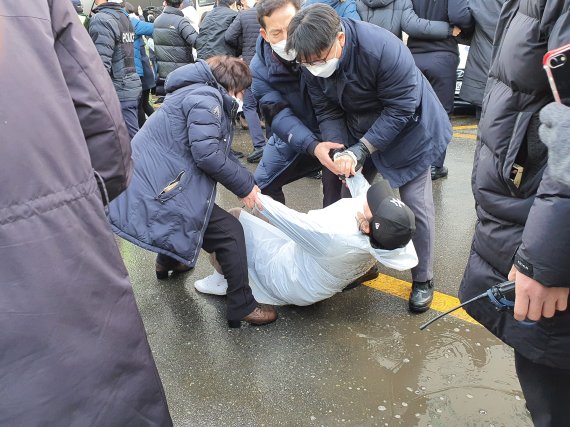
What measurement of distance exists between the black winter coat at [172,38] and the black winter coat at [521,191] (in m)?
5.06

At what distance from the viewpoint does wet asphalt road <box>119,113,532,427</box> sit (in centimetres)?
221

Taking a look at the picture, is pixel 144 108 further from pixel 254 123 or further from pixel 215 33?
pixel 254 123

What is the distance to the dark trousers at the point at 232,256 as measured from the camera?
274 cm

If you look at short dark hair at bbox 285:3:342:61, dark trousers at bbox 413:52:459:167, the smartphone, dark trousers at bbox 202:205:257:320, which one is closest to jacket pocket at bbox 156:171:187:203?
dark trousers at bbox 202:205:257:320

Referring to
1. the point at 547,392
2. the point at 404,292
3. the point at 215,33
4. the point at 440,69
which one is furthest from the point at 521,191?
the point at 215,33

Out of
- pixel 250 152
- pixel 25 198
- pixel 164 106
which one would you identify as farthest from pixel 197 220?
pixel 250 152

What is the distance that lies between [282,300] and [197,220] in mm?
664

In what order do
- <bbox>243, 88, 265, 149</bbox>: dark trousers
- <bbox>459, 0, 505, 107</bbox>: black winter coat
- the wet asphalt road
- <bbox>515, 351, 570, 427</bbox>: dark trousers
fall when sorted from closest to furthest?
1. <bbox>515, 351, 570, 427</bbox>: dark trousers
2. the wet asphalt road
3. <bbox>459, 0, 505, 107</bbox>: black winter coat
4. <bbox>243, 88, 265, 149</bbox>: dark trousers

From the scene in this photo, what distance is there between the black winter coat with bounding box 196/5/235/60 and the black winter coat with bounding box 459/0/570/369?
487 centimetres

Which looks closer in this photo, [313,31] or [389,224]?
[389,224]

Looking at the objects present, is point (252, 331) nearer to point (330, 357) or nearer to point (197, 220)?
point (330, 357)

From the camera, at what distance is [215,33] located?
19.8ft

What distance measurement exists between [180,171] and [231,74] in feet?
1.84

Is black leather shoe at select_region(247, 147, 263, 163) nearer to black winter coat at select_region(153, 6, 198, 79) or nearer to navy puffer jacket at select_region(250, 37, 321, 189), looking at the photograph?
black winter coat at select_region(153, 6, 198, 79)
